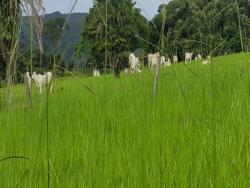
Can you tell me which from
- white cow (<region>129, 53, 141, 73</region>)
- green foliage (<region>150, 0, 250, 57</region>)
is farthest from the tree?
white cow (<region>129, 53, 141, 73</region>)

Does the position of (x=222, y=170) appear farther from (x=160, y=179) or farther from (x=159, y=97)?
(x=159, y=97)

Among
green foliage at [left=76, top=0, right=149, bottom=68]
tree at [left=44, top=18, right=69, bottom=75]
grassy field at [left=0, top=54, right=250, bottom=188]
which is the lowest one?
grassy field at [left=0, top=54, right=250, bottom=188]

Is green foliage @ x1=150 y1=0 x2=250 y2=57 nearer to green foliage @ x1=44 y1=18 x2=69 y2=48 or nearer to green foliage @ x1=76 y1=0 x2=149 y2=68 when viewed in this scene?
green foliage @ x1=76 y1=0 x2=149 y2=68

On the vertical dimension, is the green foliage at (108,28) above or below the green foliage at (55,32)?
above

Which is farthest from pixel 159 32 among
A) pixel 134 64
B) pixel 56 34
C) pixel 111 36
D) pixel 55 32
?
pixel 56 34

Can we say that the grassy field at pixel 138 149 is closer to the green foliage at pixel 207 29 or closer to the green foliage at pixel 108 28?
the green foliage at pixel 207 29

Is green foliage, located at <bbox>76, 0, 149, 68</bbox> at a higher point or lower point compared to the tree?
higher

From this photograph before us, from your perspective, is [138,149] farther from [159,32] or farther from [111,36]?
[159,32]

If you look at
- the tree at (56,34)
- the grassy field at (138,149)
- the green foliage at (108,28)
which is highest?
the green foliage at (108,28)

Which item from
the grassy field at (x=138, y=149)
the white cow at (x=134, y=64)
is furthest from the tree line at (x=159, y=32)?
the grassy field at (x=138, y=149)

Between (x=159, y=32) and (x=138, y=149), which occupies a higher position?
(x=159, y=32)

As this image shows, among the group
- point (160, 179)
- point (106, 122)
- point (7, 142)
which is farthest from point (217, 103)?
point (160, 179)

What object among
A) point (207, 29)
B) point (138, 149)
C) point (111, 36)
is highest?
point (207, 29)

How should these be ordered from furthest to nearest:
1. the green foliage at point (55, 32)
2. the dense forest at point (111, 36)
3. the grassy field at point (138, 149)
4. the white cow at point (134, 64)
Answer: the white cow at point (134, 64)
the dense forest at point (111, 36)
the green foliage at point (55, 32)
the grassy field at point (138, 149)
